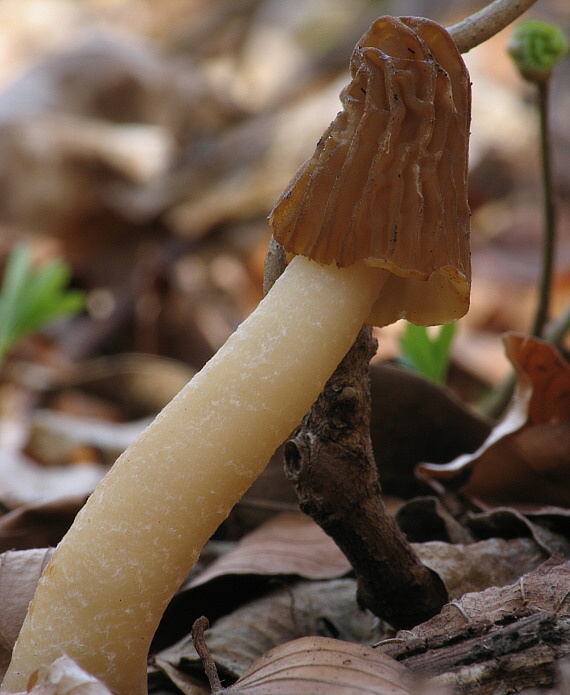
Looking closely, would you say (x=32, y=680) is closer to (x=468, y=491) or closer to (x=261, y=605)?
(x=261, y=605)

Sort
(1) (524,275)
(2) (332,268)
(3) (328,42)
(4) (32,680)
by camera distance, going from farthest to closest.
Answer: (3) (328,42) < (1) (524,275) < (2) (332,268) < (4) (32,680)

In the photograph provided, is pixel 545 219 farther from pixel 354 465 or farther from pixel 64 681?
pixel 64 681

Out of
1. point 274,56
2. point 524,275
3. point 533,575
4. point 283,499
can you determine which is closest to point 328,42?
point 274,56

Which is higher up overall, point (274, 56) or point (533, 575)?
point (274, 56)

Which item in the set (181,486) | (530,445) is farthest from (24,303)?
(181,486)

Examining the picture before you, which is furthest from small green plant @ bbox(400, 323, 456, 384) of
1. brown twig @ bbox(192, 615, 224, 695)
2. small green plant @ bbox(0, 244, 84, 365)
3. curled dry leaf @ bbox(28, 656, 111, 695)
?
small green plant @ bbox(0, 244, 84, 365)

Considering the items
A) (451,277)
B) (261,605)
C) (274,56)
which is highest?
(274,56)
